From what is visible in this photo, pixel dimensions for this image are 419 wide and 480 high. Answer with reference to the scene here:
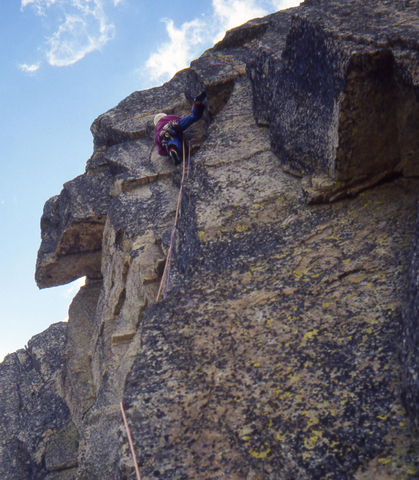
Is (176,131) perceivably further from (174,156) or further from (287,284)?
(287,284)

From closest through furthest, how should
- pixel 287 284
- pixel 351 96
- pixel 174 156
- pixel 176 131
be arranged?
pixel 287 284 → pixel 351 96 → pixel 174 156 → pixel 176 131

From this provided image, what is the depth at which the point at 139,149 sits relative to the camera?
9281mm

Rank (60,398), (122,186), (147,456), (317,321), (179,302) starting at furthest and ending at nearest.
Result: (60,398) < (122,186) < (179,302) < (317,321) < (147,456)

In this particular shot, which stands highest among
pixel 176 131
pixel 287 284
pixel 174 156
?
pixel 176 131

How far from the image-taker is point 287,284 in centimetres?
386

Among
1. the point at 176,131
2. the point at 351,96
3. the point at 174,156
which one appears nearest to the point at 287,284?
the point at 351,96

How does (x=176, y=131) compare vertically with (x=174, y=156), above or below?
above

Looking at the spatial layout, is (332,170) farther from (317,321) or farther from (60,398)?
(60,398)

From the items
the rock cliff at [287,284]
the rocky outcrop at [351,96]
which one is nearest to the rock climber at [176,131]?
the rock cliff at [287,284]

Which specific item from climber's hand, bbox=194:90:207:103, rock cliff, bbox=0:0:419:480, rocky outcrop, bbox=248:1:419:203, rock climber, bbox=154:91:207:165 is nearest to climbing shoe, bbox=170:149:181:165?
rock climber, bbox=154:91:207:165

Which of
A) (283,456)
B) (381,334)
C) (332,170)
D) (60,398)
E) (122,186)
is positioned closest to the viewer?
(283,456)

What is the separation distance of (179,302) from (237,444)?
4.71 ft

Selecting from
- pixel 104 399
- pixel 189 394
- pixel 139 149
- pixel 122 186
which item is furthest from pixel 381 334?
pixel 139 149

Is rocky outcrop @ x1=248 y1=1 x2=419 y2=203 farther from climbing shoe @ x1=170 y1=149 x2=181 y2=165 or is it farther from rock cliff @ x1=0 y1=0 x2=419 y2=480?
climbing shoe @ x1=170 y1=149 x2=181 y2=165
